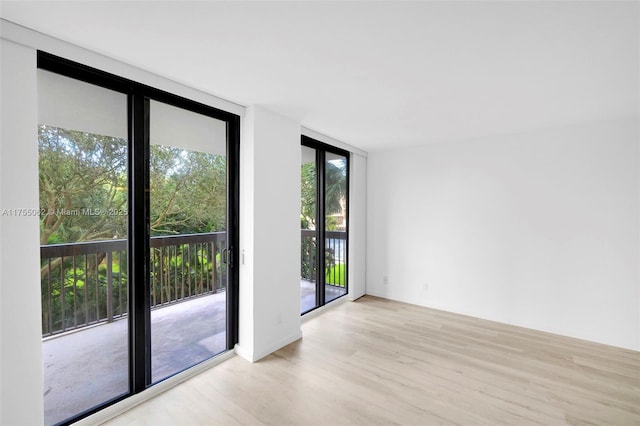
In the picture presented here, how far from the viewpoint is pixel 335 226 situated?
14.9 feet

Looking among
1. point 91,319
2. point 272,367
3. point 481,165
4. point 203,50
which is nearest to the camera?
point 203,50

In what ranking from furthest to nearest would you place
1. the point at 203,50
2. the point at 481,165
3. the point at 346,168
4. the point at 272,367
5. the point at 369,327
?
1. the point at 346,168
2. the point at 481,165
3. the point at 369,327
4. the point at 272,367
5. the point at 203,50

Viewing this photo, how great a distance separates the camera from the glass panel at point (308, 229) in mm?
3951

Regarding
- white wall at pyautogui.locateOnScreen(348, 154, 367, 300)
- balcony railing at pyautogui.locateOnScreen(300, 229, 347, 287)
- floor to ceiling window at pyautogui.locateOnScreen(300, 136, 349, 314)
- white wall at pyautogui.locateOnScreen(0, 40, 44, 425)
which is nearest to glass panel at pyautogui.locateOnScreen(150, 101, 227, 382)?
white wall at pyautogui.locateOnScreen(0, 40, 44, 425)

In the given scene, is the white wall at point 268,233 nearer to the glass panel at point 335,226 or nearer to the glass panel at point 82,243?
the glass panel at point 82,243

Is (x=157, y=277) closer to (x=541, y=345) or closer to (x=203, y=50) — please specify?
(x=203, y=50)

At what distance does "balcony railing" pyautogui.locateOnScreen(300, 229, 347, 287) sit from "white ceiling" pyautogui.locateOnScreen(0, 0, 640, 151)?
197 centimetres

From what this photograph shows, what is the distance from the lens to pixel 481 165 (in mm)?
3898

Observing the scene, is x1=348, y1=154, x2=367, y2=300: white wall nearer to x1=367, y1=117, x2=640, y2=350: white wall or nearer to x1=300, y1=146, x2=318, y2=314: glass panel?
x1=367, y1=117, x2=640, y2=350: white wall

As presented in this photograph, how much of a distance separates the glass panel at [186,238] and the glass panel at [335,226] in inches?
71.4

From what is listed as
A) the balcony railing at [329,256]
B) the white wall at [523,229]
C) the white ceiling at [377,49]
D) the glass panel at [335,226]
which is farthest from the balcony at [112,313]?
the white wall at [523,229]

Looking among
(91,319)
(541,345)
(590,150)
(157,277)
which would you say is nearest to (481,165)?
(590,150)

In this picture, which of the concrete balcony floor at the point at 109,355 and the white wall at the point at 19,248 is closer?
the white wall at the point at 19,248

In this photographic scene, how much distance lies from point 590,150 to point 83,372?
5272 mm
